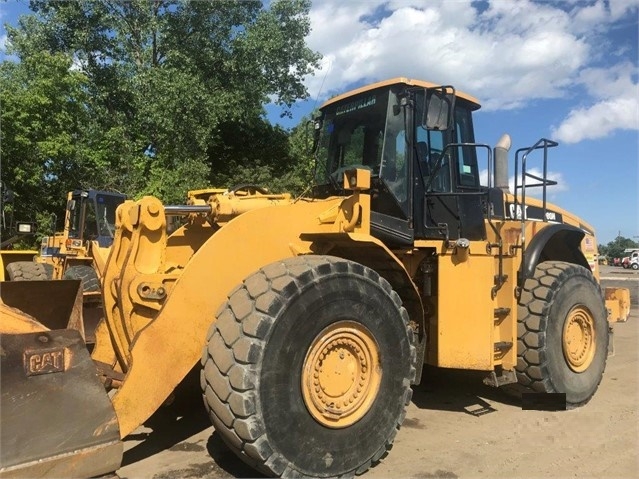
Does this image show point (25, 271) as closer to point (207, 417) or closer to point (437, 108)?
point (207, 417)

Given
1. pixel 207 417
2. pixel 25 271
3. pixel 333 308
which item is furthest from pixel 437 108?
pixel 25 271

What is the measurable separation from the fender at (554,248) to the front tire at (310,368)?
2048mm

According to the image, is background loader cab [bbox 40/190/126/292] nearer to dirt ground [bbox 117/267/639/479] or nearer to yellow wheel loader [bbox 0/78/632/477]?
yellow wheel loader [bbox 0/78/632/477]

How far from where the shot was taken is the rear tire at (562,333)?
525 centimetres

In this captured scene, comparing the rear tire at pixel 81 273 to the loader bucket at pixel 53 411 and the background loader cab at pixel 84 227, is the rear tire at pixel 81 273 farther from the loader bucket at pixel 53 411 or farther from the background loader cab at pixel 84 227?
the loader bucket at pixel 53 411

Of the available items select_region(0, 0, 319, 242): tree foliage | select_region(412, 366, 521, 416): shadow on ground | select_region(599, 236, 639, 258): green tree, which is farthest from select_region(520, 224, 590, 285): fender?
select_region(599, 236, 639, 258): green tree

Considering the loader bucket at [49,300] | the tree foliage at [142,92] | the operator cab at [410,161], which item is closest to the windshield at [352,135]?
the operator cab at [410,161]

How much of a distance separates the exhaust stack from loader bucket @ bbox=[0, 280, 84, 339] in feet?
12.6

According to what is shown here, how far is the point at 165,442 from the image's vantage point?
14.0 ft

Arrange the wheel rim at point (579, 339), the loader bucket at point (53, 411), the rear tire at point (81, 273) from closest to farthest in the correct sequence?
the loader bucket at point (53, 411) → the wheel rim at point (579, 339) → the rear tire at point (81, 273)

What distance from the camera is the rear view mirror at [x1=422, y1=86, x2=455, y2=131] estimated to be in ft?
14.5

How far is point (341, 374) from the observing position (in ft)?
→ 11.8

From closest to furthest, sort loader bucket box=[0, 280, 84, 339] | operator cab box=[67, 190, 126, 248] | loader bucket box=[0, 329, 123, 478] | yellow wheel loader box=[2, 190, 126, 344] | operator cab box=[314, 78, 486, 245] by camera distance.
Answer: loader bucket box=[0, 329, 123, 478]
loader bucket box=[0, 280, 84, 339]
operator cab box=[314, 78, 486, 245]
yellow wheel loader box=[2, 190, 126, 344]
operator cab box=[67, 190, 126, 248]

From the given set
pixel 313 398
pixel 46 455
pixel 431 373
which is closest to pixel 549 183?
pixel 431 373
